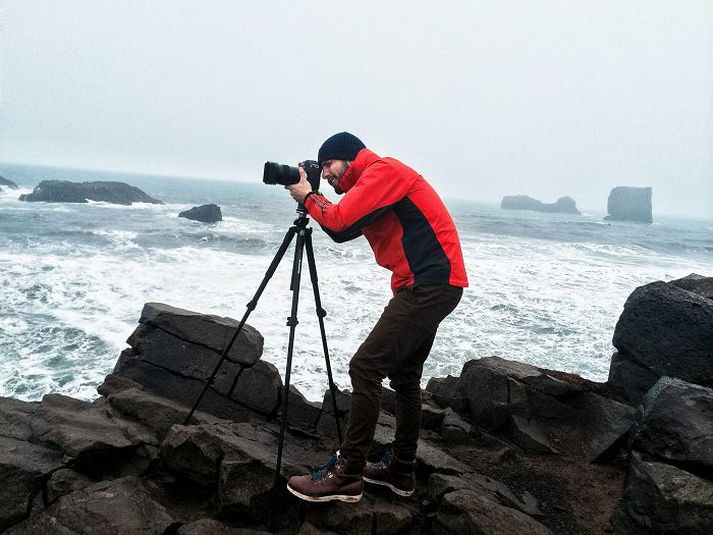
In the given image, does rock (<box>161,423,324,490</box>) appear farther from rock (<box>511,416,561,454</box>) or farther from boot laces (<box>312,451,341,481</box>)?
rock (<box>511,416,561,454</box>)

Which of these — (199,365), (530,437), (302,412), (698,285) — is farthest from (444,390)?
(698,285)

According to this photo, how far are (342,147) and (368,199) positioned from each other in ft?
1.96

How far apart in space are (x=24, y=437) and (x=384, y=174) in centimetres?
351

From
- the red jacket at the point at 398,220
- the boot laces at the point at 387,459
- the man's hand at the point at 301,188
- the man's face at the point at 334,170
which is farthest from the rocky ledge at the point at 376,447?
the man's face at the point at 334,170


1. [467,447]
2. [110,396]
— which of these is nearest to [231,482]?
[110,396]

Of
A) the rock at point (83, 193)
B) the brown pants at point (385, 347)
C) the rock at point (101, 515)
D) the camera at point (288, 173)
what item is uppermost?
the rock at point (83, 193)

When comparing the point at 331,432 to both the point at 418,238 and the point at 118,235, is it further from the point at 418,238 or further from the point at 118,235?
the point at 118,235

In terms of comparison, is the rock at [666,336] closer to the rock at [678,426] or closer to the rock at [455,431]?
the rock at [678,426]

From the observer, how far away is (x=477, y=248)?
95.1 feet

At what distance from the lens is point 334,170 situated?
3.06 m

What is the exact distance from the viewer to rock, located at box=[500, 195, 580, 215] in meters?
166

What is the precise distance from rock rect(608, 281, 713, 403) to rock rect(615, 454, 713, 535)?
8.06 ft

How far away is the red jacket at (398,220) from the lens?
267 cm

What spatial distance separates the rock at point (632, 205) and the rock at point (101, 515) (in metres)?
149
